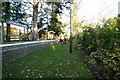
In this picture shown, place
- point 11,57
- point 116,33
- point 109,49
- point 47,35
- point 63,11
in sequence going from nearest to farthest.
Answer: point 116,33
point 109,49
point 11,57
point 63,11
point 47,35

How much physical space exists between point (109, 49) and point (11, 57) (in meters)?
3.12

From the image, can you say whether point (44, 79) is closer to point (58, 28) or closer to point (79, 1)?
point (79, 1)

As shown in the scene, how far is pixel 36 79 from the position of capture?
1.98m

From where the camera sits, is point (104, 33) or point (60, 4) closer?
point (104, 33)

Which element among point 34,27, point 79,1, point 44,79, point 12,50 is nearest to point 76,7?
point 79,1

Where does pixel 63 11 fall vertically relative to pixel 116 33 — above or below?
above

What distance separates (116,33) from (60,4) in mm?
9577

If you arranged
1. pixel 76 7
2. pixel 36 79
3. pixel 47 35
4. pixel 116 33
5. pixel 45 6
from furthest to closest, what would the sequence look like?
1. pixel 47 35
2. pixel 45 6
3. pixel 76 7
4. pixel 36 79
5. pixel 116 33

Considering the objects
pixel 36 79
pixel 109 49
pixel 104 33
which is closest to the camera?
pixel 109 49

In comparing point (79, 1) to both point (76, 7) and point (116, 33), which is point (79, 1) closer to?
point (76, 7)

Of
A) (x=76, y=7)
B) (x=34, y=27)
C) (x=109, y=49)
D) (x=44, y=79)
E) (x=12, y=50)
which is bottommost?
(x=44, y=79)

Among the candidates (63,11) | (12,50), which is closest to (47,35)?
(63,11)

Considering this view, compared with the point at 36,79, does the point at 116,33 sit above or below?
above

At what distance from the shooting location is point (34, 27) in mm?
9203
